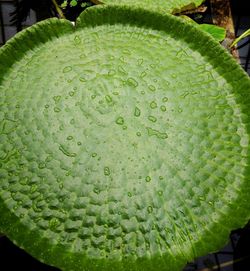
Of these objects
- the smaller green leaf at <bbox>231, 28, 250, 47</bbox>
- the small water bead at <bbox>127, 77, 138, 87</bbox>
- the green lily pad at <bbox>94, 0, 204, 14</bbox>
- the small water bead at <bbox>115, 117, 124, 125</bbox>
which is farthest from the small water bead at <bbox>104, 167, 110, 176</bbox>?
the smaller green leaf at <bbox>231, 28, 250, 47</bbox>

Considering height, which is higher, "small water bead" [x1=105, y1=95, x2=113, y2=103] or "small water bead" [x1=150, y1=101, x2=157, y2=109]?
"small water bead" [x1=105, y1=95, x2=113, y2=103]

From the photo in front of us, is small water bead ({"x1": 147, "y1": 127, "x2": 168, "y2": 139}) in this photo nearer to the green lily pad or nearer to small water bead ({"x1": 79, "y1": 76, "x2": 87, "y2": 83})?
small water bead ({"x1": 79, "y1": 76, "x2": 87, "y2": 83})

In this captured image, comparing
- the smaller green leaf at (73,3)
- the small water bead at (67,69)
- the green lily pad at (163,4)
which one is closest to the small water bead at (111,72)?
the small water bead at (67,69)

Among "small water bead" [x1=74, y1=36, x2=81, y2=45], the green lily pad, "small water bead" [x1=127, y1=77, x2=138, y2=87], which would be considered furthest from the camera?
the green lily pad

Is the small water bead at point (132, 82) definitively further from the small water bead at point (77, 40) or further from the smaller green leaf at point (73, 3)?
the smaller green leaf at point (73, 3)

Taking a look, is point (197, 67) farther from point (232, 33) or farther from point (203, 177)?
point (232, 33)

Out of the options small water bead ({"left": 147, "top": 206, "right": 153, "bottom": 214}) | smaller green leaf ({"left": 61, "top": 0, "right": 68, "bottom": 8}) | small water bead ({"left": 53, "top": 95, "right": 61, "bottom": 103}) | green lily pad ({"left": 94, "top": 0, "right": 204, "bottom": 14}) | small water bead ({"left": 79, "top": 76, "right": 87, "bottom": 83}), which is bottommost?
small water bead ({"left": 147, "top": 206, "right": 153, "bottom": 214})

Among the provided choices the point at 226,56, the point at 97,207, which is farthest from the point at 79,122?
the point at 226,56

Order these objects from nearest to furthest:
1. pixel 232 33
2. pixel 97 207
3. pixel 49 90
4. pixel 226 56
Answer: pixel 97 207, pixel 49 90, pixel 226 56, pixel 232 33

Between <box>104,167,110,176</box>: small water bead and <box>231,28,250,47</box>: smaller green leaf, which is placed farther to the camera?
<box>231,28,250,47</box>: smaller green leaf
